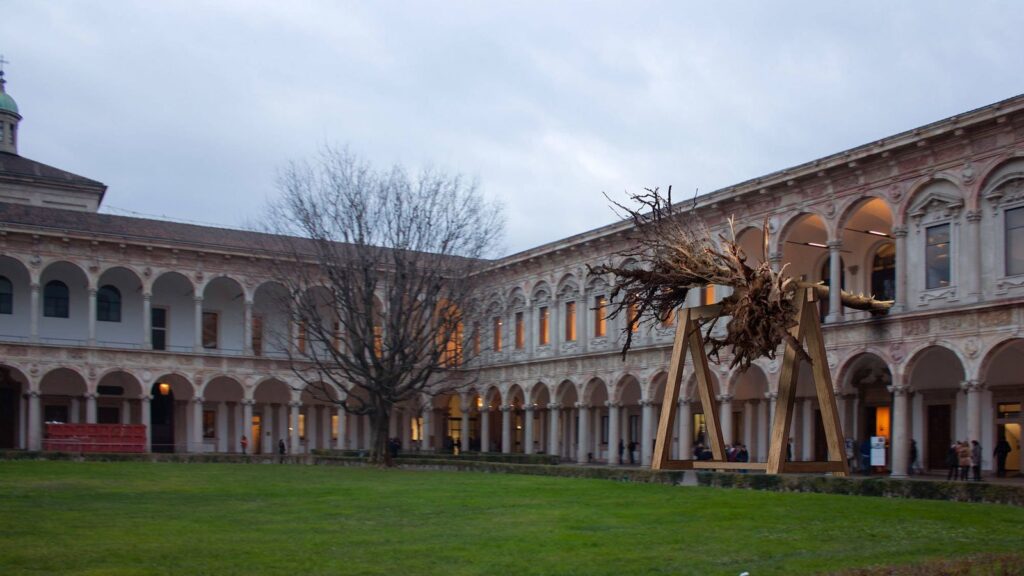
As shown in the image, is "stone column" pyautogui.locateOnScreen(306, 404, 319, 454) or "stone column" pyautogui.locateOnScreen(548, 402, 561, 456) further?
"stone column" pyautogui.locateOnScreen(306, 404, 319, 454)

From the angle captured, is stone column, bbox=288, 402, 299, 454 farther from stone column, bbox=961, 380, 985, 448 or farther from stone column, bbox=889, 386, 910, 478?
stone column, bbox=961, 380, 985, 448

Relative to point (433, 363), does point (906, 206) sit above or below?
above

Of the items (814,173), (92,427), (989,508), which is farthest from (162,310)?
(989,508)

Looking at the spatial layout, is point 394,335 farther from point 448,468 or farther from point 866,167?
point 866,167

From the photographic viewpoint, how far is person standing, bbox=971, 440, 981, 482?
90.2 feet

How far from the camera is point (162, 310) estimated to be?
174ft

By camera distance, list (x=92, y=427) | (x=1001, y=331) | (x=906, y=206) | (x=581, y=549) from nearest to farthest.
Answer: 1. (x=581, y=549)
2. (x=1001, y=331)
3. (x=906, y=206)
4. (x=92, y=427)

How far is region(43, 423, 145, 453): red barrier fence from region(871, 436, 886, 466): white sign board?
28.9 meters

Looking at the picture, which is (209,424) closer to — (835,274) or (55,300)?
(55,300)

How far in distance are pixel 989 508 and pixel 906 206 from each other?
1524 cm

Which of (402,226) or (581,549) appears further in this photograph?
(402,226)

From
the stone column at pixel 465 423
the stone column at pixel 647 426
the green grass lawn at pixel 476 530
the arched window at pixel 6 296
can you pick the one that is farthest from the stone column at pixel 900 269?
the arched window at pixel 6 296

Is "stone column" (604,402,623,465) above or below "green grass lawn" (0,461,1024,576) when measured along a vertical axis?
below

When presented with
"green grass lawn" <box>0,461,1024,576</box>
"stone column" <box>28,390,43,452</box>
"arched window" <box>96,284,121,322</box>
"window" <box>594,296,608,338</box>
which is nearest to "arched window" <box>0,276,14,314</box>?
"arched window" <box>96,284,121,322</box>
